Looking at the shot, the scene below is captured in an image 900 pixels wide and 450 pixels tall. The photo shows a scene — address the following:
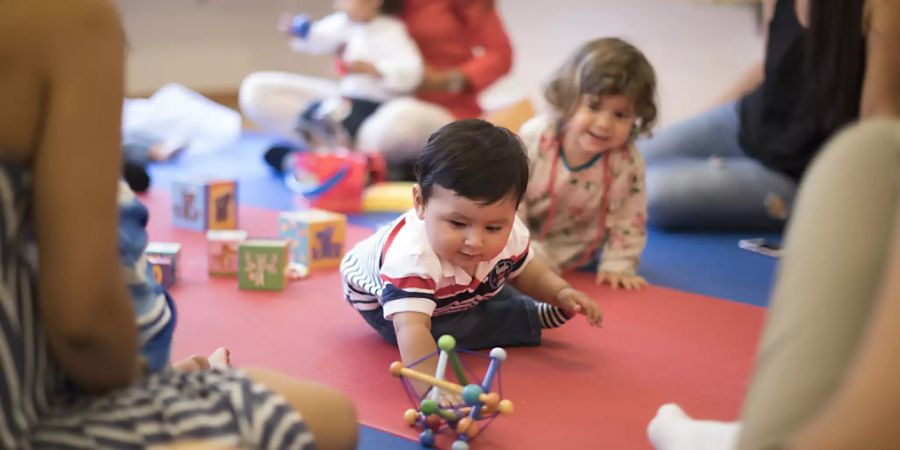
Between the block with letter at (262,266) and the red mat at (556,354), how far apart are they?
24 millimetres

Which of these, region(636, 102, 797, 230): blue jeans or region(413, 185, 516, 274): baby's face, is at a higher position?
region(413, 185, 516, 274): baby's face

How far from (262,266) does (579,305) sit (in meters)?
0.57

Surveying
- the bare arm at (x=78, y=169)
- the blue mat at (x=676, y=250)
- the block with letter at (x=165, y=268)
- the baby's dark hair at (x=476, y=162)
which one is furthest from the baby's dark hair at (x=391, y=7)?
the bare arm at (x=78, y=169)

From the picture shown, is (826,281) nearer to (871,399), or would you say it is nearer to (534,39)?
(871,399)

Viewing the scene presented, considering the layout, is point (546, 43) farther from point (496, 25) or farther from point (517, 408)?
point (517, 408)

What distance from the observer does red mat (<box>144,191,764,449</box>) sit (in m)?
1.16

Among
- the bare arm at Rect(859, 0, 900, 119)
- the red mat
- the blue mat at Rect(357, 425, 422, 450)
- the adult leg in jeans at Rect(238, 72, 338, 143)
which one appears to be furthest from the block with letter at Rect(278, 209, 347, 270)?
the adult leg in jeans at Rect(238, 72, 338, 143)

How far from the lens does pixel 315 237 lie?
1780 millimetres

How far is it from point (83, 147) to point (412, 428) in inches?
22.6

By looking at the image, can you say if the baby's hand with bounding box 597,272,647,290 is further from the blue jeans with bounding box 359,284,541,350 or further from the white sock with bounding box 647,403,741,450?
the white sock with bounding box 647,403,741,450

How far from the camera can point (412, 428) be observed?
1.11m

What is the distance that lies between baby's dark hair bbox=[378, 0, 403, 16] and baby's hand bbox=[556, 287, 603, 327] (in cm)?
157

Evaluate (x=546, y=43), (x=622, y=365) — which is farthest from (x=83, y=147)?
(x=546, y=43)

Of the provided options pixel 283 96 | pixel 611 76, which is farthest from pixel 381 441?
pixel 283 96
